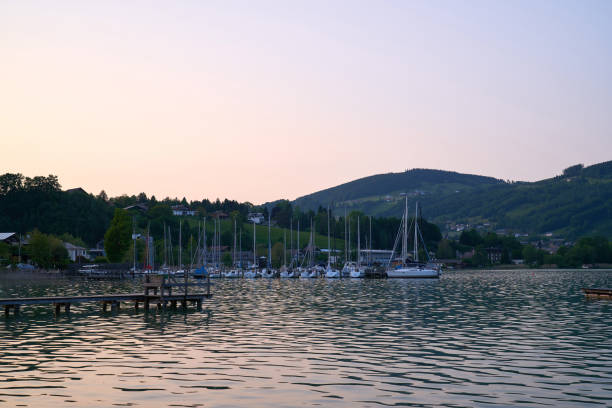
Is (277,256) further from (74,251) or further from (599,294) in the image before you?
(599,294)

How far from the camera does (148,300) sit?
53469mm

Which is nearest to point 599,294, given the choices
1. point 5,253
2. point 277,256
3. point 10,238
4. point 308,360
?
point 308,360

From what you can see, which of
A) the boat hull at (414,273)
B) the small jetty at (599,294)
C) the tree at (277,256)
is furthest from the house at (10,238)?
the small jetty at (599,294)

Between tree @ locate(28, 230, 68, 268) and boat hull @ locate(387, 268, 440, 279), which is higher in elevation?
tree @ locate(28, 230, 68, 268)

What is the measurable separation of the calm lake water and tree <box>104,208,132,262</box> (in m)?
108

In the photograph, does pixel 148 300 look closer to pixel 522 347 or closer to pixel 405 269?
pixel 522 347

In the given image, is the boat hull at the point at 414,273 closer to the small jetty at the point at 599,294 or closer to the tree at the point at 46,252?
the small jetty at the point at 599,294

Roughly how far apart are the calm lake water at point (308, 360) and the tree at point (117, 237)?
108 metres

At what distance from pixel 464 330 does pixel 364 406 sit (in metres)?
20.4

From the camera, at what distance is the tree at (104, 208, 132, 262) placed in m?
153

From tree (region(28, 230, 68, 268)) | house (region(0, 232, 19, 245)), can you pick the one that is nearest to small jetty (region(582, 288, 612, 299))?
tree (region(28, 230, 68, 268))

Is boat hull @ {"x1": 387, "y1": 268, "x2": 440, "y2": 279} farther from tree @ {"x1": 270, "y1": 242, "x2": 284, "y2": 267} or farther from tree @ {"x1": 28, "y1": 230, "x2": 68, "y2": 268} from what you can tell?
tree @ {"x1": 28, "y1": 230, "x2": 68, "y2": 268}

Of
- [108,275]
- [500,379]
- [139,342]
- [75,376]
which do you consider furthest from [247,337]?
[108,275]

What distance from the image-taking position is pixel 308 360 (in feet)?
89.1
